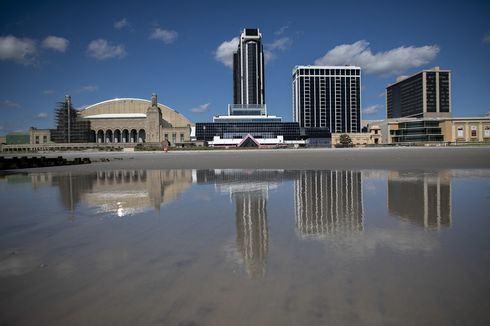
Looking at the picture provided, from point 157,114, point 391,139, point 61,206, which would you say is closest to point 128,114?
point 157,114

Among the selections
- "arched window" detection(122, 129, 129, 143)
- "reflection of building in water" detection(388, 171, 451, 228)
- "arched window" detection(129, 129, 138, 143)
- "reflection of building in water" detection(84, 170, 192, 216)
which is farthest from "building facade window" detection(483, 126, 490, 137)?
"reflection of building in water" detection(84, 170, 192, 216)

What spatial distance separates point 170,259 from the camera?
6.43m

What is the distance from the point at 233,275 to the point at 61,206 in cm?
951

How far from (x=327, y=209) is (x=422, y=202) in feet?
11.5

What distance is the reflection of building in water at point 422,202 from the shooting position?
9.23 meters

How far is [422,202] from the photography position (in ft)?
38.3

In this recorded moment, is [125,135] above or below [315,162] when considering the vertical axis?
above

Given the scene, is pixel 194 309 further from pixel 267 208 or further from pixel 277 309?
pixel 267 208

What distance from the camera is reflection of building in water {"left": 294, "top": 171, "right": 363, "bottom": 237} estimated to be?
27.9 ft

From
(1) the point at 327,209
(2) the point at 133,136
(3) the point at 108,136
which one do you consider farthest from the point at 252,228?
(3) the point at 108,136

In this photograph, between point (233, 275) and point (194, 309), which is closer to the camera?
point (194, 309)

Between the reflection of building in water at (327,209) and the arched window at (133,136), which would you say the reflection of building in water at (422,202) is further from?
the arched window at (133,136)

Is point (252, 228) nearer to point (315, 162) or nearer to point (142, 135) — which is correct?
point (315, 162)

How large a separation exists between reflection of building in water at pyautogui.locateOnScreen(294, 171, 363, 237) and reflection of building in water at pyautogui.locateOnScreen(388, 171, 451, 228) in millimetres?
1214
